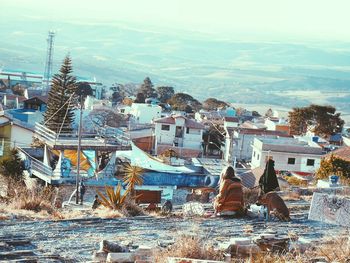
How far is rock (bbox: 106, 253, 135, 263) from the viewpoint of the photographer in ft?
20.5

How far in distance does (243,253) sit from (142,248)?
114cm

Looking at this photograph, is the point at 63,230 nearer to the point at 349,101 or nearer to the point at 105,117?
the point at 105,117

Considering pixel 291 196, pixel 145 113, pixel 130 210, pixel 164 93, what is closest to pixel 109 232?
pixel 130 210

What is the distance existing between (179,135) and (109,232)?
1237 inches

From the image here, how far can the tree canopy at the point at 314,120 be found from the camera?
153 feet

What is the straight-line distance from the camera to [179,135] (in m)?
40.1

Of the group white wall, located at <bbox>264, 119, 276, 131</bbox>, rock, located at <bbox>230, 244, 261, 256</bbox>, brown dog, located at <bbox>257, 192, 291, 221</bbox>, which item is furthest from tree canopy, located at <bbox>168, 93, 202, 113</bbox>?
rock, located at <bbox>230, 244, 261, 256</bbox>

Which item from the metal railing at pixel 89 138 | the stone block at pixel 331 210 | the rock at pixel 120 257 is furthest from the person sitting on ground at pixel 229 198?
the metal railing at pixel 89 138

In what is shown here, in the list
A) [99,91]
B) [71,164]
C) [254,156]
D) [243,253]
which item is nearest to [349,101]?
[99,91]

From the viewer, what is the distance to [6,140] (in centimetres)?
2816

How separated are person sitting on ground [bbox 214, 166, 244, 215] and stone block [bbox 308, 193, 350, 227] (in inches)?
50.0

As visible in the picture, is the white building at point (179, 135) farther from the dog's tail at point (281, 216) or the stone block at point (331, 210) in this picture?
the dog's tail at point (281, 216)

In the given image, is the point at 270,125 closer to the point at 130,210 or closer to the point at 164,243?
the point at 130,210

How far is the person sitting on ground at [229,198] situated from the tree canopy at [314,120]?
36.7m
